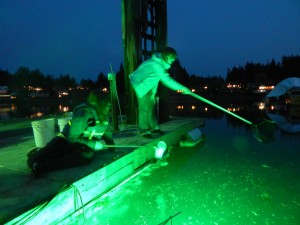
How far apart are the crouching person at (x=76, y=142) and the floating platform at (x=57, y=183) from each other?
130mm

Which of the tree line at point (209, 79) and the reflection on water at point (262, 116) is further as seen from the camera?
the tree line at point (209, 79)

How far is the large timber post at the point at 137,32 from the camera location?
7.59m

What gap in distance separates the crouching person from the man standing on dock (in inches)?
78.1

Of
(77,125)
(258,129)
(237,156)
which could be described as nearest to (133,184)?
(77,125)

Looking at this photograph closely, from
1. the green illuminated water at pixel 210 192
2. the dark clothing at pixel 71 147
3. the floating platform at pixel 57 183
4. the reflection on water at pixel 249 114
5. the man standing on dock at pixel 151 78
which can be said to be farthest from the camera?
the reflection on water at pixel 249 114

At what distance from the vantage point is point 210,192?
4.11m

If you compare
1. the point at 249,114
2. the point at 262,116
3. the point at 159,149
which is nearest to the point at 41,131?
the point at 159,149

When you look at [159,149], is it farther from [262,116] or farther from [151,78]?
[262,116]

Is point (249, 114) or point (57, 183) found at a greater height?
point (57, 183)

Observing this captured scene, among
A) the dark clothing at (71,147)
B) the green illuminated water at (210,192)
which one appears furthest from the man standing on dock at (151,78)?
the dark clothing at (71,147)

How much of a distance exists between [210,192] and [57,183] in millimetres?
2520

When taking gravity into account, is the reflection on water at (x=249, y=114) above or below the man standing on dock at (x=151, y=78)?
below

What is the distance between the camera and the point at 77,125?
3.58 meters

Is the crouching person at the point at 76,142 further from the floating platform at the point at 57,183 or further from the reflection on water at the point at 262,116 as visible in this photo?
the reflection on water at the point at 262,116
